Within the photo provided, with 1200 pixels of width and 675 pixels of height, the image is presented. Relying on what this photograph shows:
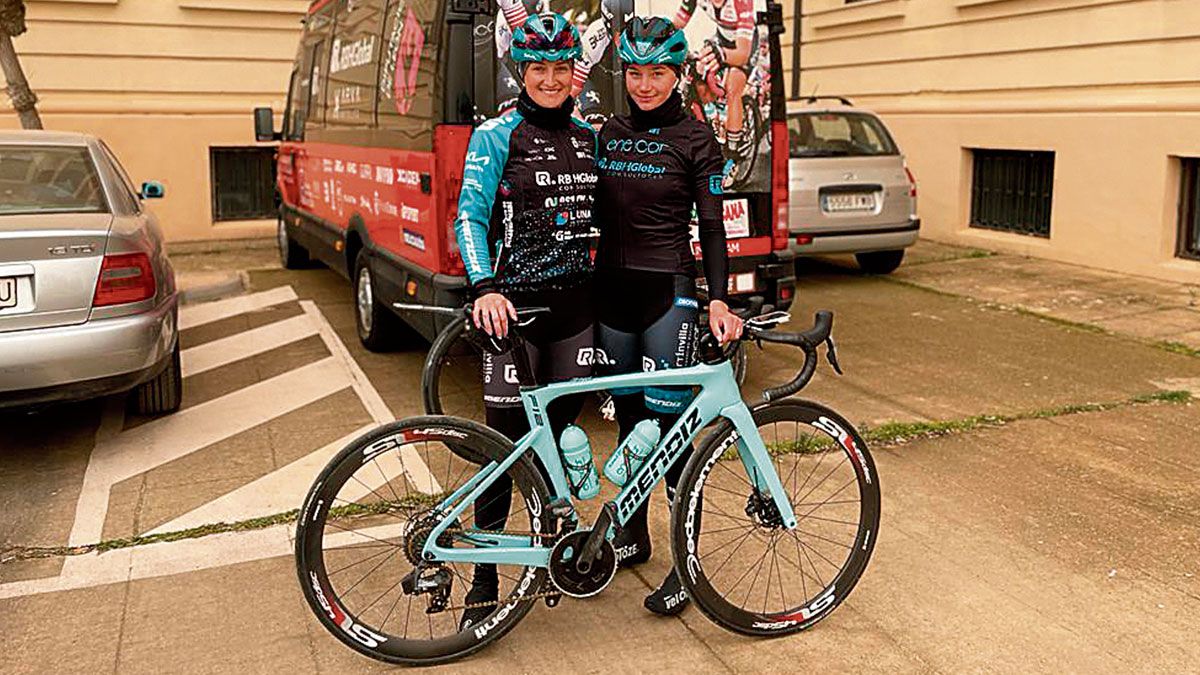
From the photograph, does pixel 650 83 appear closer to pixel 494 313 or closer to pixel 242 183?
pixel 494 313

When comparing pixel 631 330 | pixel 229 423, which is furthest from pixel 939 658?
pixel 229 423

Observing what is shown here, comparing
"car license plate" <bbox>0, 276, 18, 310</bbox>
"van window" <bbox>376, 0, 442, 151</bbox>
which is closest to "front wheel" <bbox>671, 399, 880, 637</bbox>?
"van window" <bbox>376, 0, 442, 151</bbox>

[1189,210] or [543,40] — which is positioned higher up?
[543,40]

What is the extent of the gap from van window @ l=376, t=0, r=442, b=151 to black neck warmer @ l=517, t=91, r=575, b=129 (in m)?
2.25

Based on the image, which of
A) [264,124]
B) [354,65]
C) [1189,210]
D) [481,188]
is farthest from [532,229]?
[1189,210]

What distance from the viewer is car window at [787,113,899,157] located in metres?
10.2

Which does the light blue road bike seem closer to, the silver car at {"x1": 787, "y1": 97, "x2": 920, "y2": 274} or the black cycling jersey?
the black cycling jersey

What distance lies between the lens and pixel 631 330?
382 cm

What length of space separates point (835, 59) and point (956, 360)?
8.15 metres

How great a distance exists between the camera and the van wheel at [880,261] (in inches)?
420

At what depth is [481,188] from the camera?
3521mm

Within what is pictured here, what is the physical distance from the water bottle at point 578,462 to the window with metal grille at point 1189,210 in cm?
814

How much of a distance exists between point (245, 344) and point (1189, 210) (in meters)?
7.83

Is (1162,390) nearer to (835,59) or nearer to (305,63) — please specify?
(305,63)
